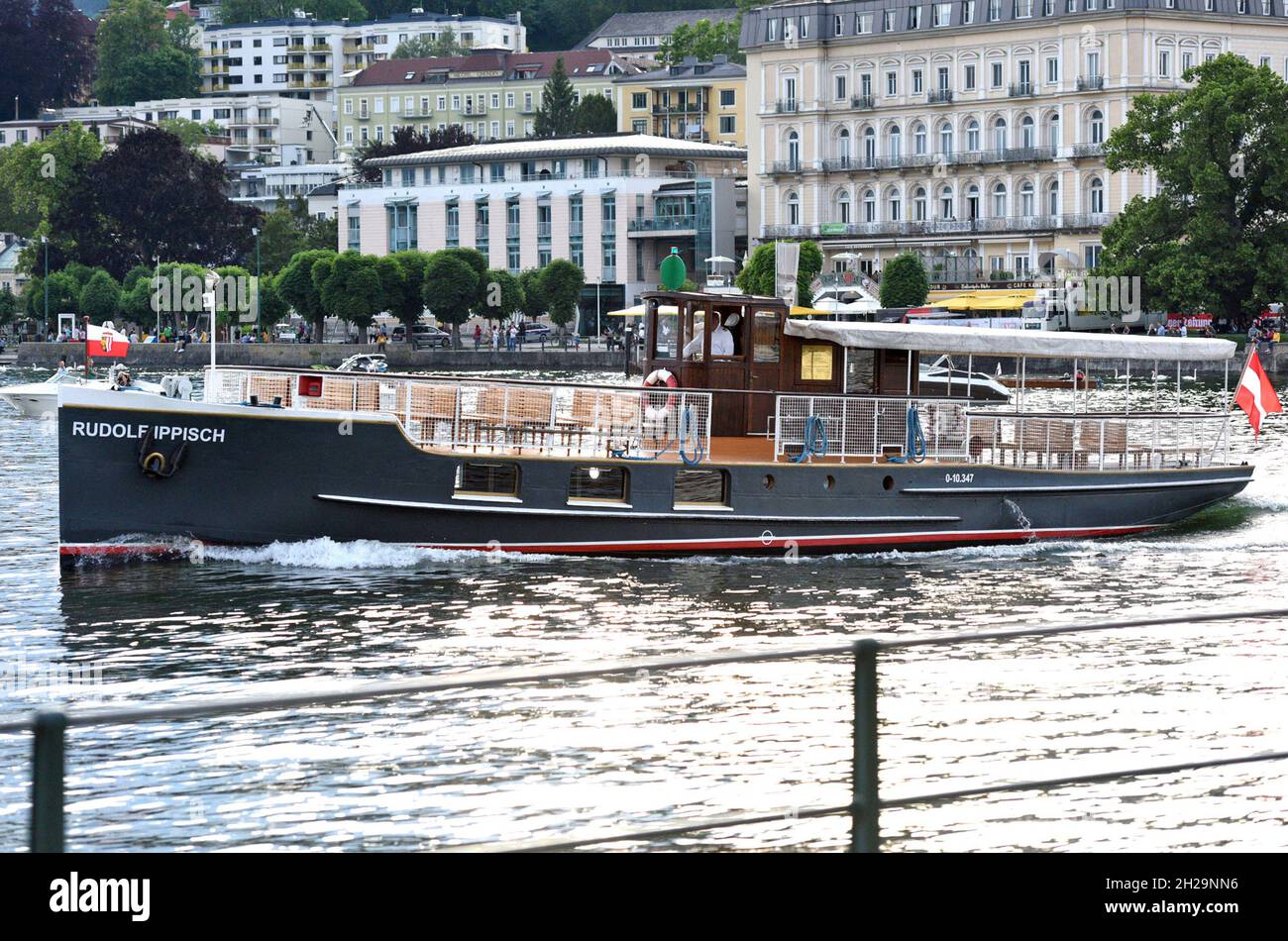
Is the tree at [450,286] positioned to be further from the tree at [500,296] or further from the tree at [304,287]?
the tree at [304,287]

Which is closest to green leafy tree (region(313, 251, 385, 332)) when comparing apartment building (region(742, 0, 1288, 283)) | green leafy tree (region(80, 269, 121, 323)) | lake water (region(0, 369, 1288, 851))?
green leafy tree (region(80, 269, 121, 323))

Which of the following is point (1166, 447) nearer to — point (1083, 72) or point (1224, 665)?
point (1224, 665)

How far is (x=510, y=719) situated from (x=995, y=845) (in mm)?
3477

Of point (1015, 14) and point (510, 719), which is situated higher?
point (1015, 14)

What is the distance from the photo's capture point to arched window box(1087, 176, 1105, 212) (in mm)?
118938

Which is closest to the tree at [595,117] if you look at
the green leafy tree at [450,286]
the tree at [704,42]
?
the tree at [704,42]

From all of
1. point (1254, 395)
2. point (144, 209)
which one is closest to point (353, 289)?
point (144, 209)

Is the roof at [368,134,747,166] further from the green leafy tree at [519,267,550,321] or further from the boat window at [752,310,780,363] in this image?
the boat window at [752,310,780,363]

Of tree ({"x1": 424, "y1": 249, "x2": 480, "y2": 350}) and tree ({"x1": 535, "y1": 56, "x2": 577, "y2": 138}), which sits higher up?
tree ({"x1": 535, "y1": 56, "x2": 577, "y2": 138})

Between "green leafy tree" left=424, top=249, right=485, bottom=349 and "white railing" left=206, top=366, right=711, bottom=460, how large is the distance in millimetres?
93782

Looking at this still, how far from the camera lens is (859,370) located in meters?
31.1

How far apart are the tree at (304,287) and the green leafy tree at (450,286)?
772cm
